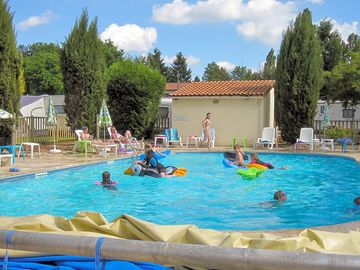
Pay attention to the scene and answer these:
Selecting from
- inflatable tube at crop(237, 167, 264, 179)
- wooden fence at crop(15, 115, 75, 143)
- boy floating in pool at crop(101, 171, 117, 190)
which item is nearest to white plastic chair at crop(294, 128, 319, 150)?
inflatable tube at crop(237, 167, 264, 179)

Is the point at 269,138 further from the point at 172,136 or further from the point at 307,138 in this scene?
the point at 172,136

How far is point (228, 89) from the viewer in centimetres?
2545

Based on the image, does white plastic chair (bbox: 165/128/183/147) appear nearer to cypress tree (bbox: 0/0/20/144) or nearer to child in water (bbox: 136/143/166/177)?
cypress tree (bbox: 0/0/20/144)

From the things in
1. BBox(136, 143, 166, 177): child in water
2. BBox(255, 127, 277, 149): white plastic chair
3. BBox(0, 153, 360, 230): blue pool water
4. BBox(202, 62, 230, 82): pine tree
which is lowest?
BBox(0, 153, 360, 230): blue pool water

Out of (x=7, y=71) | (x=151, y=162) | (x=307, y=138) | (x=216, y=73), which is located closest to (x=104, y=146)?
(x=7, y=71)

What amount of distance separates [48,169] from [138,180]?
8.74 feet

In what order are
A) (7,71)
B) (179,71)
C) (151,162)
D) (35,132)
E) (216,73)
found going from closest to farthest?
(151,162), (7,71), (35,132), (216,73), (179,71)

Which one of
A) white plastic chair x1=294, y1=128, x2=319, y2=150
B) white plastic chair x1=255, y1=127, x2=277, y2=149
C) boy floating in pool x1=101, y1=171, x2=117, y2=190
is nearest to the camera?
boy floating in pool x1=101, y1=171, x2=117, y2=190

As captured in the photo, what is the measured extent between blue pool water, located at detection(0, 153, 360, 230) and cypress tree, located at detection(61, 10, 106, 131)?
7.28 m

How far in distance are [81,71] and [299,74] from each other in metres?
10.7

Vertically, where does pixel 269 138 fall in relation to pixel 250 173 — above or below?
above

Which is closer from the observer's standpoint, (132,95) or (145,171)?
(145,171)

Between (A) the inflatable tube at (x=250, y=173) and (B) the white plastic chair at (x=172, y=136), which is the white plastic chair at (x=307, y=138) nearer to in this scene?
(B) the white plastic chair at (x=172, y=136)

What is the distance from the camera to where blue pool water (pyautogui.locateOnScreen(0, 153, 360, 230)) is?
28.9ft
